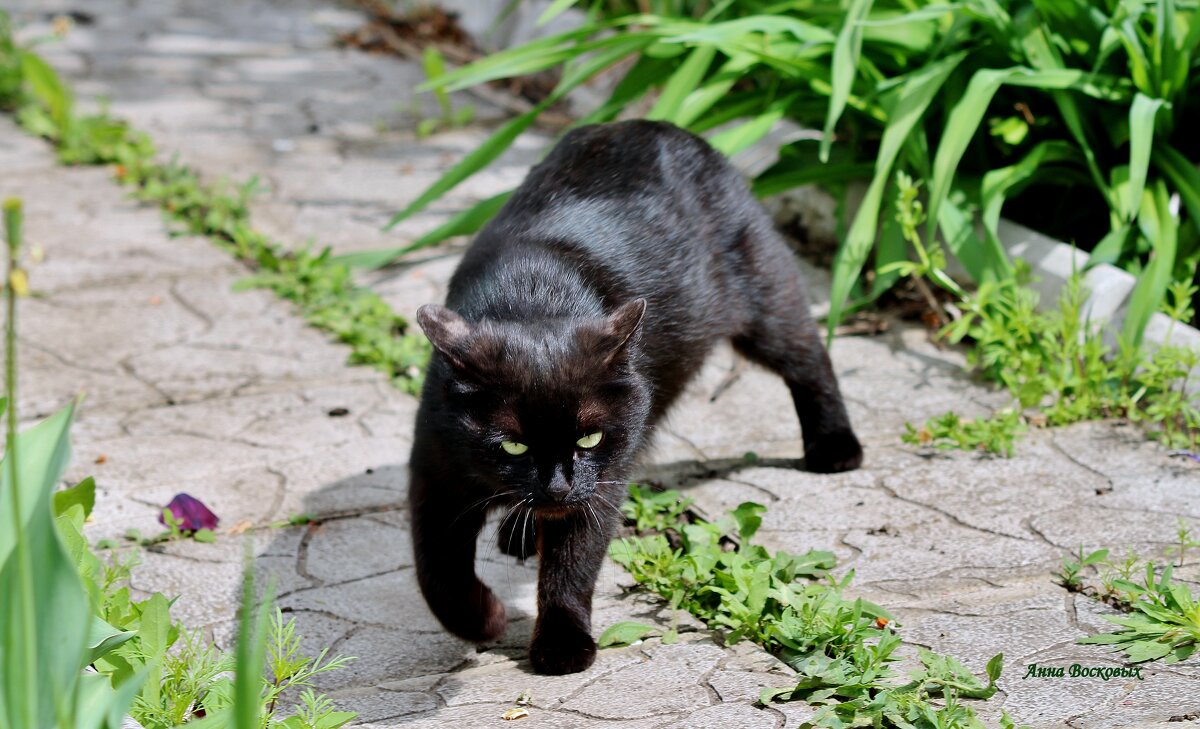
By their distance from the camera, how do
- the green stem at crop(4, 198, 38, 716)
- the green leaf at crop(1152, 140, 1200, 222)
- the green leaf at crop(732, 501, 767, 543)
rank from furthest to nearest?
the green leaf at crop(1152, 140, 1200, 222) → the green leaf at crop(732, 501, 767, 543) → the green stem at crop(4, 198, 38, 716)

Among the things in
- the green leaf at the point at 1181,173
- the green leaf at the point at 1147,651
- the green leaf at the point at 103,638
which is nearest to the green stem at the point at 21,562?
the green leaf at the point at 103,638

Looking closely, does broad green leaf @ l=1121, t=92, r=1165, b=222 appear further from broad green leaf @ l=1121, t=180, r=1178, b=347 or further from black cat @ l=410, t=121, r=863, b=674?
black cat @ l=410, t=121, r=863, b=674

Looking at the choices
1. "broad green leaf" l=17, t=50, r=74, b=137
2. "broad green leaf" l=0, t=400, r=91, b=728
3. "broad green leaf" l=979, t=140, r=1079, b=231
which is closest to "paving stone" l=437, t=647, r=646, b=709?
"broad green leaf" l=0, t=400, r=91, b=728

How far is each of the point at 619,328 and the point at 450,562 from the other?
594 millimetres

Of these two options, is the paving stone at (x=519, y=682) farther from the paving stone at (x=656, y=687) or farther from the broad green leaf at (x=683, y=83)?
the broad green leaf at (x=683, y=83)

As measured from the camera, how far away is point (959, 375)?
12.2ft

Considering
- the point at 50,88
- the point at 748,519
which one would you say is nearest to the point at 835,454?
the point at 748,519

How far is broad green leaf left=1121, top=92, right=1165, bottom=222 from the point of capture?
3.35 meters

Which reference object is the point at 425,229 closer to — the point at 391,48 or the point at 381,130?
the point at 381,130

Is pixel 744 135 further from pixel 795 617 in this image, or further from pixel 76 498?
pixel 76 498

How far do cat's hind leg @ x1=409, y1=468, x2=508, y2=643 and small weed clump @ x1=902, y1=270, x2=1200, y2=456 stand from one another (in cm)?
134

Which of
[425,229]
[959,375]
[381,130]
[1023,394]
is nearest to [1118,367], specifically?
[1023,394]

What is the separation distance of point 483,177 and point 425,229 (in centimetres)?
59

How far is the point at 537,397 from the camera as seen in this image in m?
2.23
